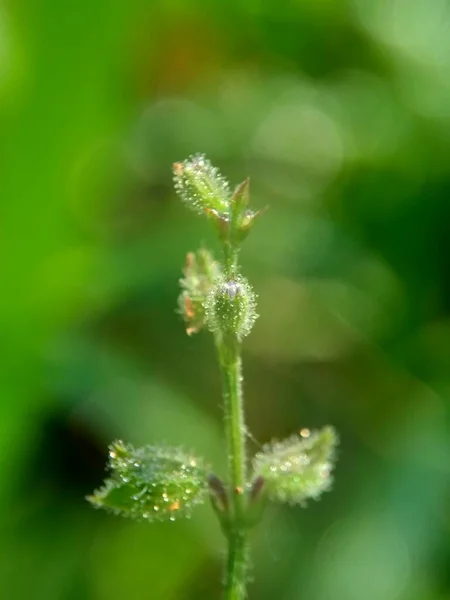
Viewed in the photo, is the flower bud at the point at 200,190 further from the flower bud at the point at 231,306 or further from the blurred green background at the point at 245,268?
the blurred green background at the point at 245,268

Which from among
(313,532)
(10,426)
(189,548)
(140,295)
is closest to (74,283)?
(140,295)

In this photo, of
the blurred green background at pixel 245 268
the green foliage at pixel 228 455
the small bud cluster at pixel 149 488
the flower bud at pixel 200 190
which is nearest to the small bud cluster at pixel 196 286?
the green foliage at pixel 228 455

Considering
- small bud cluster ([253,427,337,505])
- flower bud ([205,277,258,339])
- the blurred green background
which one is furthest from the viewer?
the blurred green background

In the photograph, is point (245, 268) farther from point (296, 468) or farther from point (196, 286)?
point (196, 286)

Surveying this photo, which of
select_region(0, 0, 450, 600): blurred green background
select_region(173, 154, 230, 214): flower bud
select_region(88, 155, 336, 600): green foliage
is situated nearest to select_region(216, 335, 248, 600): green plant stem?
select_region(88, 155, 336, 600): green foliage

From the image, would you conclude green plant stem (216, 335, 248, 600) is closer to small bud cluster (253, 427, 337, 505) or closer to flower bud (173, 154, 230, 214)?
small bud cluster (253, 427, 337, 505)

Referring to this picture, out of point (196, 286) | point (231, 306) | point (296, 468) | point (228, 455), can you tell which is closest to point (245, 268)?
point (296, 468)
